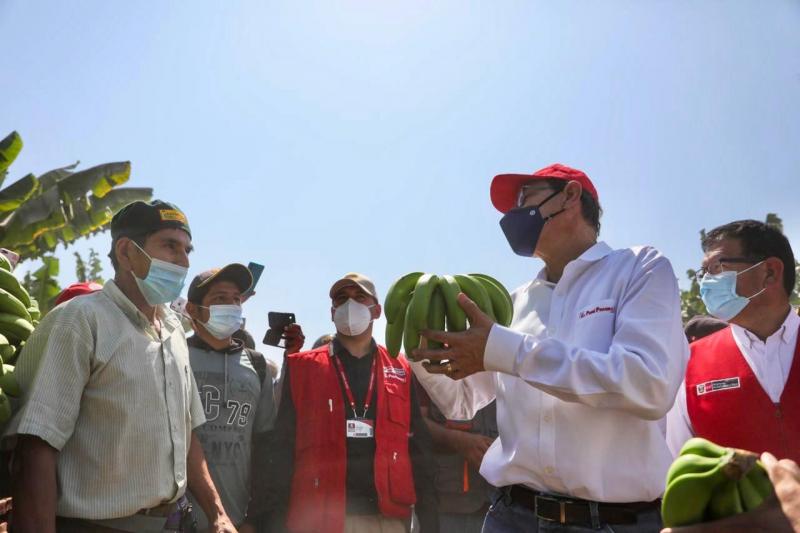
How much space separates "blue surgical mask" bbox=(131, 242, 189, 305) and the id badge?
5.96 ft

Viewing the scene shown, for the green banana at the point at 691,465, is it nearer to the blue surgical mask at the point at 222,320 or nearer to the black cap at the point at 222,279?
the blue surgical mask at the point at 222,320

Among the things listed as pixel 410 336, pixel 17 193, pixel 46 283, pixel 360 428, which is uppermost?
pixel 17 193

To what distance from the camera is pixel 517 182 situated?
341cm

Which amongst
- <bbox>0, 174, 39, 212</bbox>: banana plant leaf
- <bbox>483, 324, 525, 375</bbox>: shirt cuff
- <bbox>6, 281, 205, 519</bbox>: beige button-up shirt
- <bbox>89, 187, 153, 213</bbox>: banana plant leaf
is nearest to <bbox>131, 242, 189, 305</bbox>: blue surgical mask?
<bbox>6, 281, 205, 519</bbox>: beige button-up shirt

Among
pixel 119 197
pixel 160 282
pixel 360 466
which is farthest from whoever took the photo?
pixel 119 197

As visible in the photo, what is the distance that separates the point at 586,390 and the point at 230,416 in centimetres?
318

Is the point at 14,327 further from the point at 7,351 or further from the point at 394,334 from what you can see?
the point at 394,334

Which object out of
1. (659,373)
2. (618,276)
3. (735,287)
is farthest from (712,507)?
(735,287)

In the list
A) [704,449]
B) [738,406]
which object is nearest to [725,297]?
[738,406]

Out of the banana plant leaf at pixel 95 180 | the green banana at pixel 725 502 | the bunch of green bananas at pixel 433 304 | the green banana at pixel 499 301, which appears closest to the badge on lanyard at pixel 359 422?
the bunch of green bananas at pixel 433 304

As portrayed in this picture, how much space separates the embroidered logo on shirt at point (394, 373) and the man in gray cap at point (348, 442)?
0.03 feet

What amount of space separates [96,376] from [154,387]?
11.3 inches

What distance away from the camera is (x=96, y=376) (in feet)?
10.2

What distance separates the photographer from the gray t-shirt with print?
4.74m
